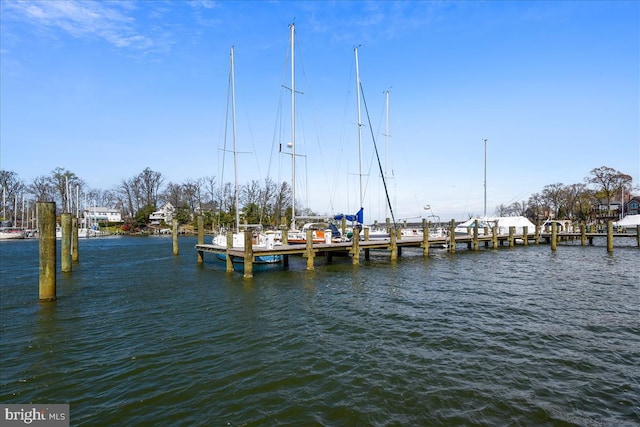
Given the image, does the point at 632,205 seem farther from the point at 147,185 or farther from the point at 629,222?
the point at 147,185

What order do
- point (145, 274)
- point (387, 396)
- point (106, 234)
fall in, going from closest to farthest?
point (387, 396), point (145, 274), point (106, 234)

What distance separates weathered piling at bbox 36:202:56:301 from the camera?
1212 centimetres

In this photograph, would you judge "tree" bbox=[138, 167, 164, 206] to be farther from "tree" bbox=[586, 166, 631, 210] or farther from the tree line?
"tree" bbox=[586, 166, 631, 210]

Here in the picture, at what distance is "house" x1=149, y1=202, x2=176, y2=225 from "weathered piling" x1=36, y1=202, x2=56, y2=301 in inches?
3027

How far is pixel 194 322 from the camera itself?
10500mm


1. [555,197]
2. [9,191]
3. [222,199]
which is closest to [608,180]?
[555,197]

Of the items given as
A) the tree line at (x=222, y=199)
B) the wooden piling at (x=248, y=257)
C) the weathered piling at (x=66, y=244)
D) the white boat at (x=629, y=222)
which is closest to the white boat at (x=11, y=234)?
the tree line at (x=222, y=199)

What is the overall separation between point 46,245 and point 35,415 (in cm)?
872

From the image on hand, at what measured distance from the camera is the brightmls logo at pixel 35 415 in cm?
514

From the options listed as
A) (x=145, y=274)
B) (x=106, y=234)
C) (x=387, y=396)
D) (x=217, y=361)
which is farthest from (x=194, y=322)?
(x=106, y=234)

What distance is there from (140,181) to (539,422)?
331 feet

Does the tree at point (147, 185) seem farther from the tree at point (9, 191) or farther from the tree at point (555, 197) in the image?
the tree at point (555, 197)

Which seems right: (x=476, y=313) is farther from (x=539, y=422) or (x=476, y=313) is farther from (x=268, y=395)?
(x=268, y=395)

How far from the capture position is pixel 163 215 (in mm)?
90312
